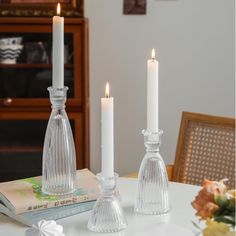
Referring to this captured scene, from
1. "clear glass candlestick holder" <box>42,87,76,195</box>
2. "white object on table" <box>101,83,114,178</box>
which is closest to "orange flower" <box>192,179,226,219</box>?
"white object on table" <box>101,83,114,178</box>

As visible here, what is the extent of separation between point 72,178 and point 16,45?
1691 mm

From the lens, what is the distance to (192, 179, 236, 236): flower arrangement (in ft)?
2.95

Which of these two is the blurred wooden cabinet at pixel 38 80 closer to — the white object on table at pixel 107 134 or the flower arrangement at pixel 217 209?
the white object on table at pixel 107 134

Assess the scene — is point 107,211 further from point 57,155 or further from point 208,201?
point 208,201

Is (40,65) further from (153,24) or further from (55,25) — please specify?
(55,25)

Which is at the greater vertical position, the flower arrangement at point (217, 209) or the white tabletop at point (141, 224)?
the flower arrangement at point (217, 209)

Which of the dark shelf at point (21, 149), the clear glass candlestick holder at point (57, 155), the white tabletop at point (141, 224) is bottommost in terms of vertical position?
the dark shelf at point (21, 149)

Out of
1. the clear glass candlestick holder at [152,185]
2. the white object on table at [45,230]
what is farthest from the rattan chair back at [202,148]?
the white object on table at [45,230]

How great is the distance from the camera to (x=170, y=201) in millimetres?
1610

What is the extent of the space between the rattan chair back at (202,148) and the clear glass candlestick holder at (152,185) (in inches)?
25.7

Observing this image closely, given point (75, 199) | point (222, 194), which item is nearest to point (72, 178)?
point (75, 199)

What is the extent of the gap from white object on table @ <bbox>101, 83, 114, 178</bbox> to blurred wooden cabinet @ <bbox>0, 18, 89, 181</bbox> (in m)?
1.75

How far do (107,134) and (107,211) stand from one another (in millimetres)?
168

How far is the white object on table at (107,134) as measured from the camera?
133cm
